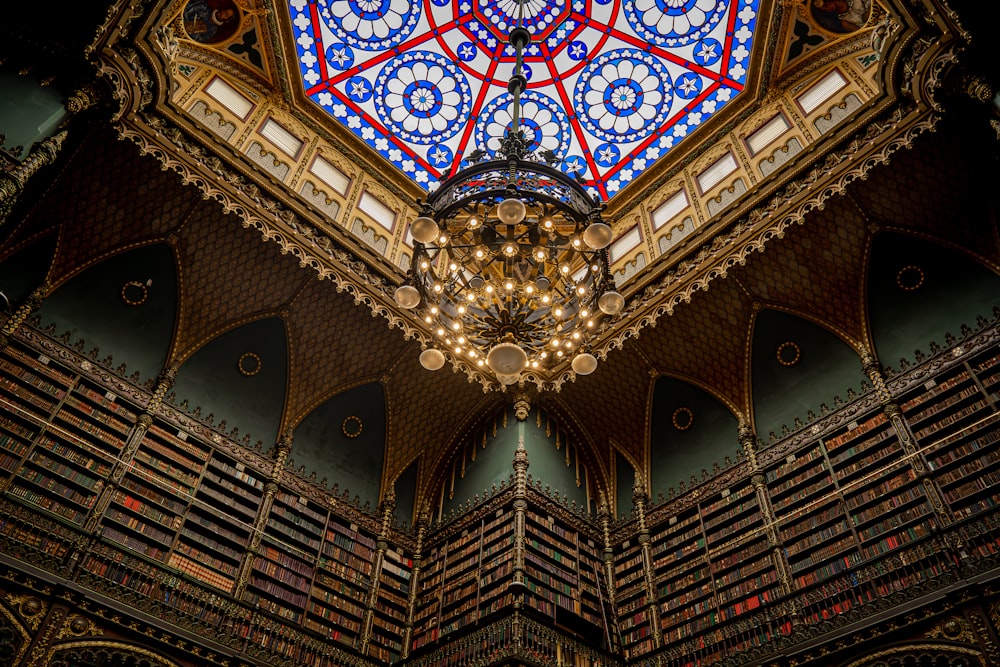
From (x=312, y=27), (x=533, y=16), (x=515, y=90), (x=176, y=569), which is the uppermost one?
(x=533, y=16)

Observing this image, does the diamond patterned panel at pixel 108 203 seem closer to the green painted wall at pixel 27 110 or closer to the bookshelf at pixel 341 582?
Answer: the green painted wall at pixel 27 110

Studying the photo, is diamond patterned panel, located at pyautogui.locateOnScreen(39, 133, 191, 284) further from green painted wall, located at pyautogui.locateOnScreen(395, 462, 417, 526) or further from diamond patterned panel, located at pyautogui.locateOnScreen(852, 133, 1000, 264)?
diamond patterned panel, located at pyautogui.locateOnScreen(852, 133, 1000, 264)

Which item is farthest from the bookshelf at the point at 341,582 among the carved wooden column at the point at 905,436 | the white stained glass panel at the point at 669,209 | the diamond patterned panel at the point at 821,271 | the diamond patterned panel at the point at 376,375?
the carved wooden column at the point at 905,436

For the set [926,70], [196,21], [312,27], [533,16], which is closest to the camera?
[926,70]

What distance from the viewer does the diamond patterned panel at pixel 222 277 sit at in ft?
30.5

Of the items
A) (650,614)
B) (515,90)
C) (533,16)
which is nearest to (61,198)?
(515,90)

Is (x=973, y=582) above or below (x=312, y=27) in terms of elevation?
below

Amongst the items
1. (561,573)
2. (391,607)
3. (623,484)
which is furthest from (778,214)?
(391,607)

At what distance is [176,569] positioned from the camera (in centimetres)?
787

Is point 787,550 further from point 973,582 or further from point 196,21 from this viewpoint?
point 196,21

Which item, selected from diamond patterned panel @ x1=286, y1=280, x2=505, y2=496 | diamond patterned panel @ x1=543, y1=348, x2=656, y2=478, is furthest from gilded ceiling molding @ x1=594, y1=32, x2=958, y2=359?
diamond patterned panel @ x1=286, y1=280, x2=505, y2=496

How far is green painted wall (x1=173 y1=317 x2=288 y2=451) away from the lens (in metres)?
9.73

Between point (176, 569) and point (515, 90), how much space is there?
6.85 m

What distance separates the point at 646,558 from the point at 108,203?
8.64 meters
